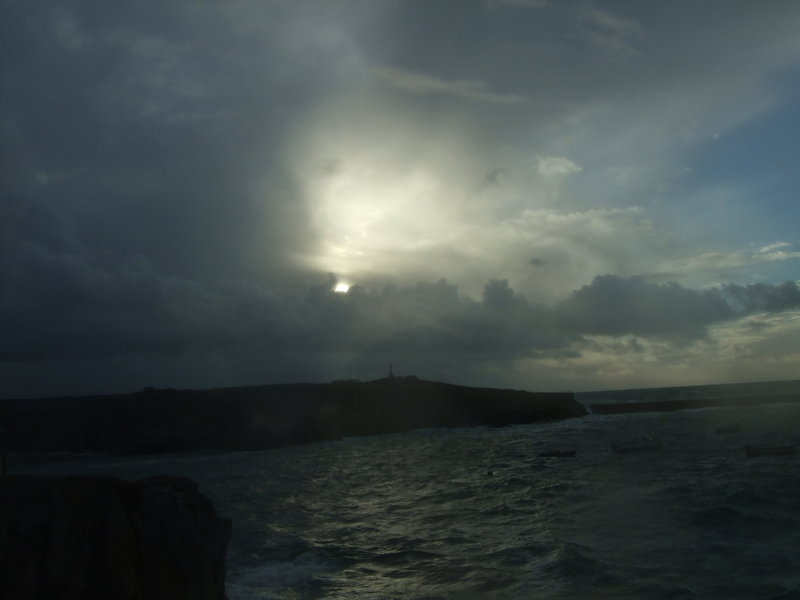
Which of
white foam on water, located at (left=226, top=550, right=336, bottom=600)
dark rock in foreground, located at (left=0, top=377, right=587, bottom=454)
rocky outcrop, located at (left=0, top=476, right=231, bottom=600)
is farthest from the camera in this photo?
dark rock in foreground, located at (left=0, top=377, right=587, bottom=454)

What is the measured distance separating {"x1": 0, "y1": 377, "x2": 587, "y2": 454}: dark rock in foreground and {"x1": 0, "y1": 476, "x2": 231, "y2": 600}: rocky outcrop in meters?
83.5

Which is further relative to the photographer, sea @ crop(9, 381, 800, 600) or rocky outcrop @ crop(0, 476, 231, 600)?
sea @ crop(9, 381, 800, 600)

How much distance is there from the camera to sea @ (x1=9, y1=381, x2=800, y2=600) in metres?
16.6

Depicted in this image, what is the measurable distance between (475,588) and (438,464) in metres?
34.2

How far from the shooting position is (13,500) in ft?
39.4

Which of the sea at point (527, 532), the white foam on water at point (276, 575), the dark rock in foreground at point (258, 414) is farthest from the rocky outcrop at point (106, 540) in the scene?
the dark rock in foreground at point (258, 414)

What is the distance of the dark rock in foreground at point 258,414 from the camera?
97250 mm

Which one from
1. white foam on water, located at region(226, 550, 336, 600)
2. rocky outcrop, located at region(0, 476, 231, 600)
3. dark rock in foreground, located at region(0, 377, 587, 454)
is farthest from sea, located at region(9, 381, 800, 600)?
dark rock in foreground, located at region(0, 377, 587, 454)

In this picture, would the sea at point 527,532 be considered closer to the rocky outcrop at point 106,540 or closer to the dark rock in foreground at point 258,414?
the rocky outcrop at point 106,540

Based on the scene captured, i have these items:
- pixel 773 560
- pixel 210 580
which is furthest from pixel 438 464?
pixel 210 580

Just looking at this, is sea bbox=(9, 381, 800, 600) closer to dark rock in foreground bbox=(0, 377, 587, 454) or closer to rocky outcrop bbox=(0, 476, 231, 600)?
rocky outcrop bbox=(0, 476, 231, 600)

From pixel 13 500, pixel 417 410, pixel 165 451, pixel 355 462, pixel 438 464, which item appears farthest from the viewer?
pixel 417 410

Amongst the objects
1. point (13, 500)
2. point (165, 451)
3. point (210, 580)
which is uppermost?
point (13, 500)

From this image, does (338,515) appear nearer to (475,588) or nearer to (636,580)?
(475,588)
